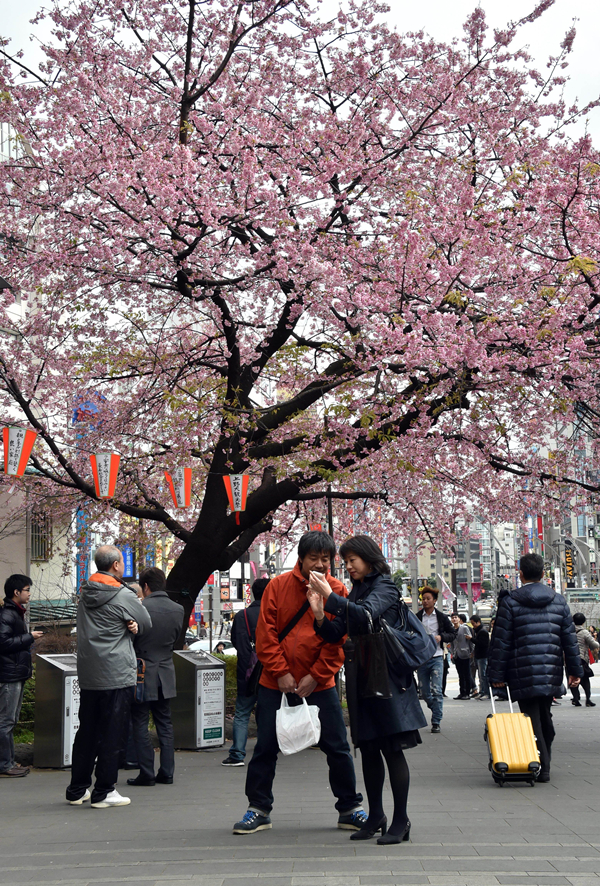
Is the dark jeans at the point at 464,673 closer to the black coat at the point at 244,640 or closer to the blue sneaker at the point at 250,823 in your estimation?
the black coat at the point at 244,640

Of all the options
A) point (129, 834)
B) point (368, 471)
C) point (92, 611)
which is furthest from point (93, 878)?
point (368, 471)

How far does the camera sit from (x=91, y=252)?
10.8 m

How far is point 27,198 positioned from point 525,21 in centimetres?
674

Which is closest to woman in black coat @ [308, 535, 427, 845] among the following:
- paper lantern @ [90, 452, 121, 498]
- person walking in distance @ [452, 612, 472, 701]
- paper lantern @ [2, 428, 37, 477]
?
paper lantern @ [2, 428, 37, 477]

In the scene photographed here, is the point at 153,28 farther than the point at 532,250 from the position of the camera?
Yes

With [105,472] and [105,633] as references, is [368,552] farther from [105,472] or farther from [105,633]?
[105,472]

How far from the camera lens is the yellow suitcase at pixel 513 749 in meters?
7.62

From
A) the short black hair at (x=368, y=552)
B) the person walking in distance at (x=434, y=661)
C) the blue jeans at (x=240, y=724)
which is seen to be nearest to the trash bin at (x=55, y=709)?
the blue jeans at (x=240, y=724)

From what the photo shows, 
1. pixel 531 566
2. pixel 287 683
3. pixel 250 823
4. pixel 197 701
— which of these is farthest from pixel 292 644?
pixel 197 701

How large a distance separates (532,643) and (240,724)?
3201 millimetres

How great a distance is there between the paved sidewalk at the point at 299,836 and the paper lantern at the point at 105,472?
427 centimetres

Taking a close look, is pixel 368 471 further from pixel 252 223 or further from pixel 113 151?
pixel 113 151

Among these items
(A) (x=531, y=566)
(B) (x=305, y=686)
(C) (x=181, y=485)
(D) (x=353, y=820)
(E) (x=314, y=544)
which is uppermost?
(C) (x=181, y=485)

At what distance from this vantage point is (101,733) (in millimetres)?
6953
